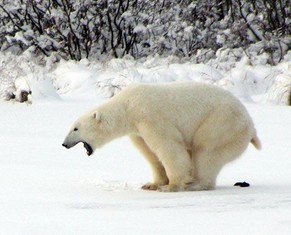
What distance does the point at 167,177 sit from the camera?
8570 millimetres

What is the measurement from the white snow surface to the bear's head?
41cm

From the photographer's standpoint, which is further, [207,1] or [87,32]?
[207,1]

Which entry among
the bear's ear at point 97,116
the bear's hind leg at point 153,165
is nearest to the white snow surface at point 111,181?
the bear's hind leg at point 153,165

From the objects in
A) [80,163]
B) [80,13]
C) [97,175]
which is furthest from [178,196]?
[80,13]

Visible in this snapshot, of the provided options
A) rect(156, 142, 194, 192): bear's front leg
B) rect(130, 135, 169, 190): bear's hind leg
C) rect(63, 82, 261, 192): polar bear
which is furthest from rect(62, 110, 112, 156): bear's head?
rect(156, 142, 194, 192): bear's front leg

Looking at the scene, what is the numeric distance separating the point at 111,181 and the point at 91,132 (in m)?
0.61

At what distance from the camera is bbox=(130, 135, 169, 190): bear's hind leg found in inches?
333

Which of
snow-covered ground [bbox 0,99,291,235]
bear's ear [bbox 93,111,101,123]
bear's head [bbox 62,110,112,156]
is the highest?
bear's ear [bbox 93,111,101,123]

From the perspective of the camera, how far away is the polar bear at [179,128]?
8094 mm

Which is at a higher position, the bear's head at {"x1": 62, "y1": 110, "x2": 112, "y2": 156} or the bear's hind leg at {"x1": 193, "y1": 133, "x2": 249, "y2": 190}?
the bear's head at {"x1": 62, "y1": 110, "x2": 112, "y2": 156}

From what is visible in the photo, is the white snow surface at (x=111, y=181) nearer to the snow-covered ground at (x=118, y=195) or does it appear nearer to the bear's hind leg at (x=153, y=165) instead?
the snow-covered ground at (x=118, y=195)

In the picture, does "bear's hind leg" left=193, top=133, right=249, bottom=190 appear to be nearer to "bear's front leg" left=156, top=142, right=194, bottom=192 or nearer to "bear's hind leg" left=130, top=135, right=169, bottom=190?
"bear's front leg" left=156, top=142, right=194, bottom=192

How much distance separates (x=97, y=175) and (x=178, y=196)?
1.55 m

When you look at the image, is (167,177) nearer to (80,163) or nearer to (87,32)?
(80,163)
